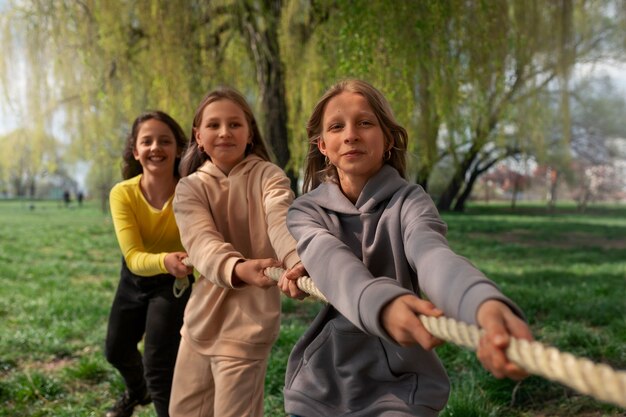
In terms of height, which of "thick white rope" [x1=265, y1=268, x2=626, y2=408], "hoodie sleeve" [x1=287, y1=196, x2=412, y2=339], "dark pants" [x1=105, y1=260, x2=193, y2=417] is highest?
"hoodie sleeve" [x1=287, y1=196, x2=412, y2=339]

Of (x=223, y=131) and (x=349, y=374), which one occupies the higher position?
(x=223, y=131)

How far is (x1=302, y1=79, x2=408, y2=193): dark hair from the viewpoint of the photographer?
164 cm

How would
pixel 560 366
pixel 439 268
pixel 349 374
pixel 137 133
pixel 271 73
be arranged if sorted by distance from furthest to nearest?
1. pixel 271 73
2. pixel 137 133
3. pixel 349 374
4. pixel 439 268
5. pixel 560 366

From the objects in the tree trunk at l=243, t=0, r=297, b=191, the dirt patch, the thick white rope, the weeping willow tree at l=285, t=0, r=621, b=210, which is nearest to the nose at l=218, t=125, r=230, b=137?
the thick white rope

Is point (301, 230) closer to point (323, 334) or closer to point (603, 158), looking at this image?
point (323, 334)

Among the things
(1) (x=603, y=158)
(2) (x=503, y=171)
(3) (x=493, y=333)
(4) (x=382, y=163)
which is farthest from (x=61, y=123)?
(2) (x=503, y=171)

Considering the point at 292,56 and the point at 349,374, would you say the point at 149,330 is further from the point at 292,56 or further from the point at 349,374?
the point at 292,56

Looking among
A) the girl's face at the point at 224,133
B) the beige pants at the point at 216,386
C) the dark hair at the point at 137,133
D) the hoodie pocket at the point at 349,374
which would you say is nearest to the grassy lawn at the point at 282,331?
the beige pants at the point at 216,386

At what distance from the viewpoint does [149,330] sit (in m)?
2.71

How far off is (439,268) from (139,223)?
1.92 meters

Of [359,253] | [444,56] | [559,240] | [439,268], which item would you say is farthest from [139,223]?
[559,240]

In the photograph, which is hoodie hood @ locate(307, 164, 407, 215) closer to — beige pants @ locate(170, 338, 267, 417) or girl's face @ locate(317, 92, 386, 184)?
girl's face @ locate(317, 92, 386, 184)

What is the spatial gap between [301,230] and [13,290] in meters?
6.92

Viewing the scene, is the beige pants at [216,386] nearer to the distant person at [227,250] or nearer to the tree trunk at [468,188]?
the distant person at [227,250]
